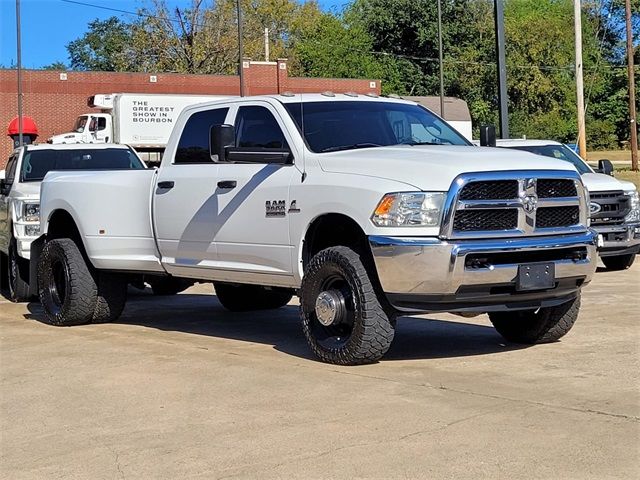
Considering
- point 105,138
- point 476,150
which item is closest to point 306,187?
point 476,150

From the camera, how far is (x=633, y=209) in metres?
15.0

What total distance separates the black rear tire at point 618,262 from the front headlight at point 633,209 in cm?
53

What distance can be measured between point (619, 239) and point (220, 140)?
7942 mm

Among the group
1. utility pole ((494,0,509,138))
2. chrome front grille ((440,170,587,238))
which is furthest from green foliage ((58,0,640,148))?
chrome front grille ((440,170,587,238))

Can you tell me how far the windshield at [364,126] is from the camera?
332 inches

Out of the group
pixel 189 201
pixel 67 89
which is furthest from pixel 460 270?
pixel 67 89

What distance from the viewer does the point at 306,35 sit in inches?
3164

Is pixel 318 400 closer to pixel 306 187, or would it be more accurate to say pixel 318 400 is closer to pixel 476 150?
pixel 306 187

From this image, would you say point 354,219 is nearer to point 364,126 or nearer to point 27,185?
point 364,126

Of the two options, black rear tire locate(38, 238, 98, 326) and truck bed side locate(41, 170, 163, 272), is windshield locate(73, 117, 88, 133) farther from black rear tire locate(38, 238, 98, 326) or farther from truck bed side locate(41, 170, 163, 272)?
truck bed side locate(41, 170, 163, 272)

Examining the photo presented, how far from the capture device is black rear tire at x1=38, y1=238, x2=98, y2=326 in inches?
414

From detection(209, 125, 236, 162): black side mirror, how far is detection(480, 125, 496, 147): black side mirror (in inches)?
91.5

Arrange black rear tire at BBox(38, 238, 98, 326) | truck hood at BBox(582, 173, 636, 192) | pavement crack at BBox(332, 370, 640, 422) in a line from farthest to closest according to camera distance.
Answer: truck hood at BBox(582, 173, 636, 192) → black rear tire at BBox(38, 238, 98, 326) → pavement crack at BBox(332, 370, 640, 422)

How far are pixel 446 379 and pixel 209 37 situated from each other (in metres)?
57.8
